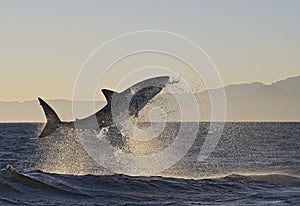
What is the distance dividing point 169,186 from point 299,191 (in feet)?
19.1

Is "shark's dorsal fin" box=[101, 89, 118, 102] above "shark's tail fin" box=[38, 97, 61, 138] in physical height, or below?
above

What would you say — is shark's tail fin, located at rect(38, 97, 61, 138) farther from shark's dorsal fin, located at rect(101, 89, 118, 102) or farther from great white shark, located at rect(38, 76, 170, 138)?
shark's dorsal fin, located at rect(101, 89, 118, 102)

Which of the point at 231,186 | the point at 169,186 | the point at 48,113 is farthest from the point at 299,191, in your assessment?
the point at 48,113

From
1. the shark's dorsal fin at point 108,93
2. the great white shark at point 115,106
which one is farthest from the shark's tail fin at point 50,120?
the shark's dorsal fin at point 108,93

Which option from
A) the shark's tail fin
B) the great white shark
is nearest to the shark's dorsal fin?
the great white shark

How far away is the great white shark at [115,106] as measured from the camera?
1002 inches

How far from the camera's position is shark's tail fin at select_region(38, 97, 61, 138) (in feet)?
88.7

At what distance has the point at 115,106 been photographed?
26.1 metres

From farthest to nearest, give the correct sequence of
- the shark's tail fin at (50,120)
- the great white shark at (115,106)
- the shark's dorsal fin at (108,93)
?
1. the shark's tail fin at (50,120)
2. the shark's dorsal fin at (108,93)
3. the great white shark at (115,106)

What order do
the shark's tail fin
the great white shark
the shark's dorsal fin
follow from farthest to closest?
the shark's tail fin → the shark's dorsal fin → the great white shark

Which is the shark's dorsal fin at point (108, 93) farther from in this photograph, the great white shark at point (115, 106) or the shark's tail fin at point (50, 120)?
the shark's tail fin at point (50, 120)

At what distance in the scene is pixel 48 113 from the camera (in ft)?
90.3

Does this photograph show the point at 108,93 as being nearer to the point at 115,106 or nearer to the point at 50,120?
the point at 115,106

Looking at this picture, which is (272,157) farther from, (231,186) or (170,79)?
(170,79)
